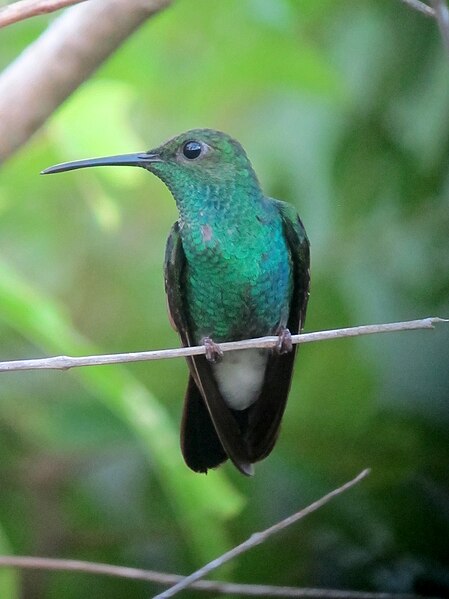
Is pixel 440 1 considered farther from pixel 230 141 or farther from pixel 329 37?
pixel 329 37

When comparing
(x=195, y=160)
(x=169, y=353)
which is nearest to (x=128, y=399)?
(x=195, y=160)

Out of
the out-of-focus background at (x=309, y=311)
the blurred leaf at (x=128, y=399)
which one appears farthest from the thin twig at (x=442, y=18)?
the out-of-focus background at (x=309, y=311)

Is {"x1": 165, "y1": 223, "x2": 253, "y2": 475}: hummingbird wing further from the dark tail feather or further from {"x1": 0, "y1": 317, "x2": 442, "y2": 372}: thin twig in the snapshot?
{"x1": 0, "y1": 317, "x2": 442, "y2": 372}: thin twig

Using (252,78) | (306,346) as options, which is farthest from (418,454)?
(252,78)

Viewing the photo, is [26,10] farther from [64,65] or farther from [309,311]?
[309,311]

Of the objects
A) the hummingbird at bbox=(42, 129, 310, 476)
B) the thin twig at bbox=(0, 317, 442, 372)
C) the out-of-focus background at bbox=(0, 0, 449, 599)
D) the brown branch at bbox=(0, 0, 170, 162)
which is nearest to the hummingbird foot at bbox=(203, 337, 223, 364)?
the hummingbird at bbox=(42, 129, 310, 476)

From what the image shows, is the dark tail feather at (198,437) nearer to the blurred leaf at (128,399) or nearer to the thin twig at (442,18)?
the blurred leaf at (128,399)
